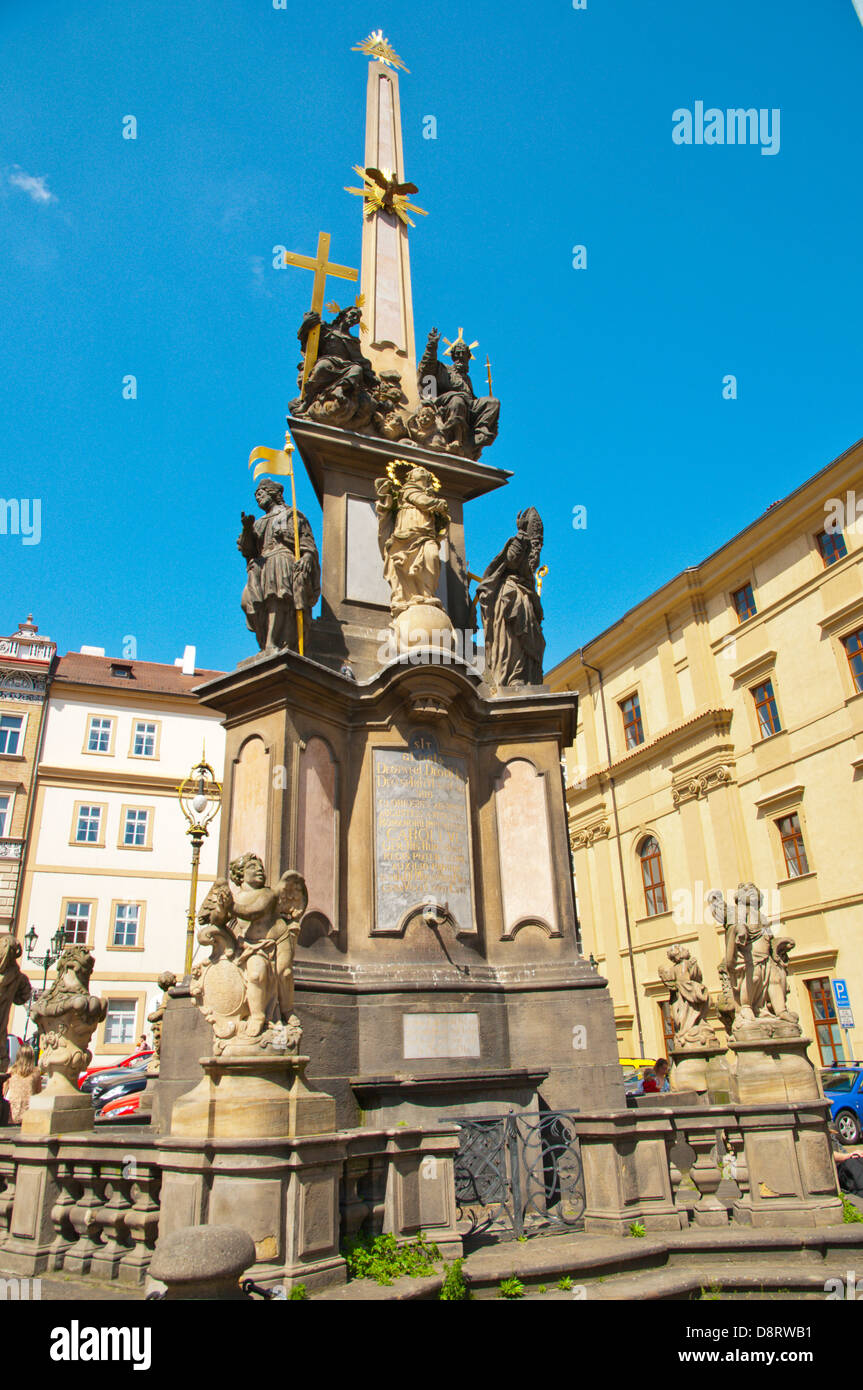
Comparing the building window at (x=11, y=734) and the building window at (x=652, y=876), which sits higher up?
the building window at (x=11, y=734)

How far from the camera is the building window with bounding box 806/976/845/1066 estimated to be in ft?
80.5

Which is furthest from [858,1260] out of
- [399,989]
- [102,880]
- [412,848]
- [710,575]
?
[102,880]

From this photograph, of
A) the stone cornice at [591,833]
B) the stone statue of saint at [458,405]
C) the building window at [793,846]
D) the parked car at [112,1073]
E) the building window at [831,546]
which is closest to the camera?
the stone statue of saint at [458,405]

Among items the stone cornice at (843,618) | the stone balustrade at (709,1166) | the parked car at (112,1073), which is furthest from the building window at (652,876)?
the stone balustrade at (709,1166)

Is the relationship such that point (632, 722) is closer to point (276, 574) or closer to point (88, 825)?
point (88, 825)

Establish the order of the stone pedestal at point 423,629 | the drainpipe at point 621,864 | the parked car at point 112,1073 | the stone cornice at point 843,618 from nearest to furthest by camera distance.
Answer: the stone pedestal at point 423,629
the parked car at point 112,1073
the stone cornice at point 843,618
the drainpipe at point 621,864

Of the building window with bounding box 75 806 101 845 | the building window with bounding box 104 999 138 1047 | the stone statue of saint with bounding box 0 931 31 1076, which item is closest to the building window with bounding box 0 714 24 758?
the building window with bounding box 75 806 101 845

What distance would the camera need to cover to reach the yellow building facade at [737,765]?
26.0 metres

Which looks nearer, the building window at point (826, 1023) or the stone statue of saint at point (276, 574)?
the stone statue of saint at point (276, 574)

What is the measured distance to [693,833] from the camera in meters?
31.8

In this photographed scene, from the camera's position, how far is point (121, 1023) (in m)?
35.1

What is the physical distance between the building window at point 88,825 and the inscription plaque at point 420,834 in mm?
32435

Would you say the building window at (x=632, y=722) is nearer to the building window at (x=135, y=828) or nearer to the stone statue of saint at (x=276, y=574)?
the building window at (x=135, y=828)

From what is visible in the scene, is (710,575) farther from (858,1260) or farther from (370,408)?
(858,1260)
